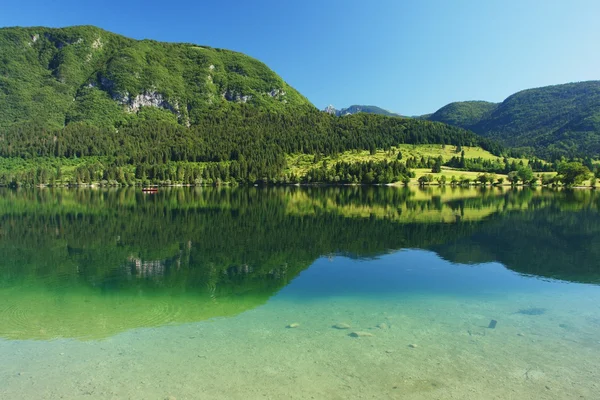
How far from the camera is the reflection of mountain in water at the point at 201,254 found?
20.8 m

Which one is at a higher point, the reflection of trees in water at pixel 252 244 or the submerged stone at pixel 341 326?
the submerged stone at pixel 341 326

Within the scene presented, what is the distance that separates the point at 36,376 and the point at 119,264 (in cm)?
1937

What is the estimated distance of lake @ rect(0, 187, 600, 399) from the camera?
42.3 ft

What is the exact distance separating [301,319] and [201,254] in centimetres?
1907

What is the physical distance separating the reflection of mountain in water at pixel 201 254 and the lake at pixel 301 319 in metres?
0.22

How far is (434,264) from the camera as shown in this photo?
3127 centimetres

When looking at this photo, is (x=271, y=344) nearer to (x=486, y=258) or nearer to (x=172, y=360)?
(x=172, y=360)

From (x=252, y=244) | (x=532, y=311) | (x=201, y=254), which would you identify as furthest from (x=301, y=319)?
(x=252, y=244)

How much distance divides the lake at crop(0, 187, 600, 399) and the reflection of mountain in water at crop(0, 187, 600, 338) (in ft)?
0.73

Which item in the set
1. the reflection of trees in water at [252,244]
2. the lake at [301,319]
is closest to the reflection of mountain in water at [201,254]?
the reflection of trees in water at [252,244]

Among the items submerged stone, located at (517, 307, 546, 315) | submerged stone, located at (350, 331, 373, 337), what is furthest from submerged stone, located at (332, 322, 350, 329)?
submerged stone, located at (517, 307, 546, 315)

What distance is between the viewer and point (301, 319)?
18.8 m

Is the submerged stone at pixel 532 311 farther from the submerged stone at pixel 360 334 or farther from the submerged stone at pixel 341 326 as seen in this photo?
the submerged stone at pixel 341 326

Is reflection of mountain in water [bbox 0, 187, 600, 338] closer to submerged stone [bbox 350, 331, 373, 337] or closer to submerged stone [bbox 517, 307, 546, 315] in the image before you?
submerged stone [bbox 350, 331, 373, 337]
